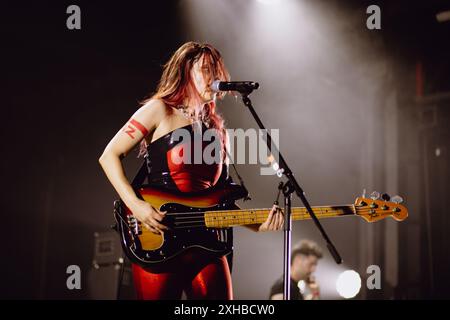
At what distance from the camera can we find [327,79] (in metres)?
7.12

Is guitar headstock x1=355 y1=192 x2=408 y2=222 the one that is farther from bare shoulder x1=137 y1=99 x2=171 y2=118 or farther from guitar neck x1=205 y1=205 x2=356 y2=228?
bare shoulder x1=137 y1=99 x2=171 y2=118

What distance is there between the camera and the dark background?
5.59 m

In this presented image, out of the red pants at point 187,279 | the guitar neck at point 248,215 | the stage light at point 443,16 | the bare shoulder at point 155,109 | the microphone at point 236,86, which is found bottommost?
the red pants at point 187,279

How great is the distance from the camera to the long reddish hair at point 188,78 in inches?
107

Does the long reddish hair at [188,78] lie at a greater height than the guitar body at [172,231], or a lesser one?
greater

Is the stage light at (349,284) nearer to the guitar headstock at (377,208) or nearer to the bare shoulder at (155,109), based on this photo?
the guitar headstock at (377,208)

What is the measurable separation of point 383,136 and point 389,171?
494 millimetres

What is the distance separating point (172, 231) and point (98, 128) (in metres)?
4.02

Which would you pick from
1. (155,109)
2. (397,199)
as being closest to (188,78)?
(155,109)

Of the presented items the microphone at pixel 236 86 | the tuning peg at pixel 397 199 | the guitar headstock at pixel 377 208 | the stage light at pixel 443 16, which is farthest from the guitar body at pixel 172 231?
the stage light at pixel 443 16

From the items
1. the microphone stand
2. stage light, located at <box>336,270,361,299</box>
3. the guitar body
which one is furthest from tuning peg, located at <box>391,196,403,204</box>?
stage light, located at <box>336,270,361,299</box>

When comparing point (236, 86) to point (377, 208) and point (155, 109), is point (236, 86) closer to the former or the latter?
point (155, 109)

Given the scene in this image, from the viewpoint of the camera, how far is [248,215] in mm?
2615

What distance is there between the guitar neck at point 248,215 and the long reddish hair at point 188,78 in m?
0.40
